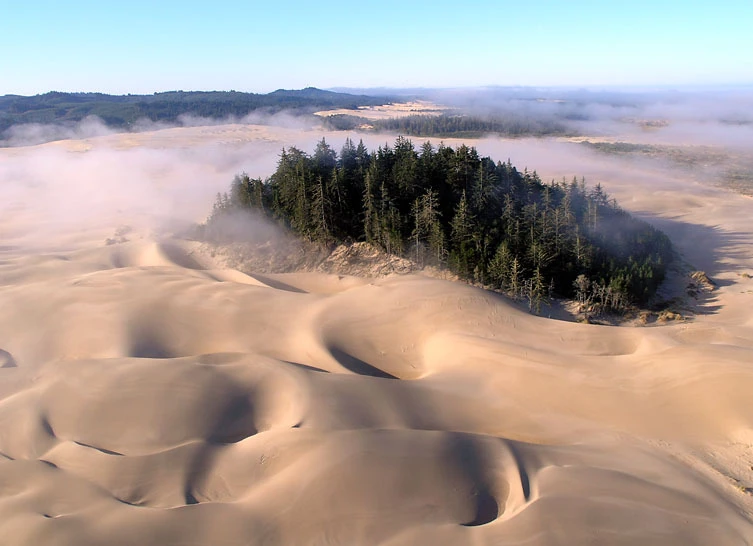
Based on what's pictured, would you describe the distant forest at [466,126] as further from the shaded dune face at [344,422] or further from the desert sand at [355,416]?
the shaded dune face at [344,422]

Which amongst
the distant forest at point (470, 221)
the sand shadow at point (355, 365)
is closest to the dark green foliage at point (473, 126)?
the distant forest at point (470, 221)

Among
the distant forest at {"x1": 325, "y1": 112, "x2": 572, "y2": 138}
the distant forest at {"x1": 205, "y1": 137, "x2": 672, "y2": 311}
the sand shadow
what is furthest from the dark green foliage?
the sand shadow

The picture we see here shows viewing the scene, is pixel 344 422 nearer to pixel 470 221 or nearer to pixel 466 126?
pixel 470 221

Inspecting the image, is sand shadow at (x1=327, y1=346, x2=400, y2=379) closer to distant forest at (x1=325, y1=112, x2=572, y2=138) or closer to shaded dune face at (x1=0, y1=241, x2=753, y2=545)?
shaded dune face at (x1=0, y1=241, x2=753, y2=545)

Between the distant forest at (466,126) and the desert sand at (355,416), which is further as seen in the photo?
the distant forest at (466,126)

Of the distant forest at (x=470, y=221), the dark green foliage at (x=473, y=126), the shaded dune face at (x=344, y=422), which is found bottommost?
the shaded dune face at (x=344, y=422)

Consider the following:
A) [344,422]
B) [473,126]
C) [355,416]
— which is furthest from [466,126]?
[344,422]

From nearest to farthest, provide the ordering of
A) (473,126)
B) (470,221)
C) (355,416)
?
(355,416), (470,221), (473,126)
